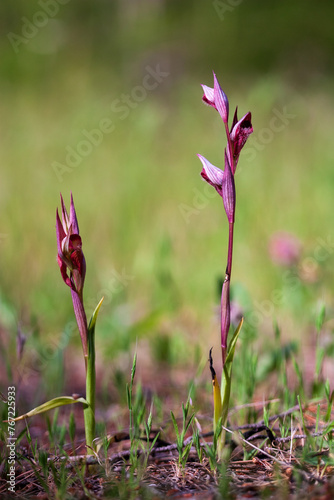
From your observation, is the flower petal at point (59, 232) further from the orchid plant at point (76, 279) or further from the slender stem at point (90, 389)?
the slender stem at point (90, 389)

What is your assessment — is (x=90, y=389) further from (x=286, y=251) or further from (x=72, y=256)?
(x=286, y=251)

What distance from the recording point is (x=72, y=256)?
102cm

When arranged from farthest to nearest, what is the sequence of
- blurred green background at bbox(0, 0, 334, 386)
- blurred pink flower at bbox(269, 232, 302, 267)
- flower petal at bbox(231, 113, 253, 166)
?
blurred green background at bbox(0, 0, 334, 386) < blurred pink flower at bbox(269, 232, 302, 267) < flower petal at bbox(231, 113, 253, 166)

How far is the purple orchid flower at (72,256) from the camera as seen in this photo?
1002 mm

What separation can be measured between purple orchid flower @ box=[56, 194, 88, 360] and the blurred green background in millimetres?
476

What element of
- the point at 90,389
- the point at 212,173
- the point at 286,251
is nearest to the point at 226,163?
the point at 212,173

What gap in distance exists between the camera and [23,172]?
13.0ft

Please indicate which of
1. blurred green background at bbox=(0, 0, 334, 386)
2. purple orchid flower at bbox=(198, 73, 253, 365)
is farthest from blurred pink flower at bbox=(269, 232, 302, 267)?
purple orchid flower at bbox=(198, 73, 253, 365)

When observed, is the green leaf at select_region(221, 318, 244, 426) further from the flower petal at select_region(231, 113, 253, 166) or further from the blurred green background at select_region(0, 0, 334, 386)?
the blurred green background at select_region(0, 0, 334, 386)

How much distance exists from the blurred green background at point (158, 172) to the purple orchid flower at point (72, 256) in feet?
1.56

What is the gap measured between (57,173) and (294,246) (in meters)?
2.25

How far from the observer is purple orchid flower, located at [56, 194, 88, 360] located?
1002 millimetres

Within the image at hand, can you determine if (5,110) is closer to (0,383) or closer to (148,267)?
(148,267)

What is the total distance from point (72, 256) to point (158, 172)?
307cm
